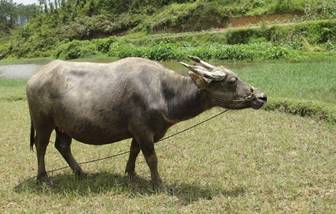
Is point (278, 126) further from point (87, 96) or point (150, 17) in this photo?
point (150, 17)

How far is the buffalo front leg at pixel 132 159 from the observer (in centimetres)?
579

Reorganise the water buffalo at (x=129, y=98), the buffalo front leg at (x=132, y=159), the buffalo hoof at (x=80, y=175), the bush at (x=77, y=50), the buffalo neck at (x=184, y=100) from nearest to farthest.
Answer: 1. the water buffalo at (x=129, y=98)
2. the buffalo neck at (x=184, y=100)
3. the buffalo front leg at (x=132, y=159)
4. the buffalo hoof at (x=80, y=175)
5. the bush at (x=77, y=50)

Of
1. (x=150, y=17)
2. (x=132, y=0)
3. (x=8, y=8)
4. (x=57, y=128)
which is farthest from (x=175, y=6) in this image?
(x=8, y=8)

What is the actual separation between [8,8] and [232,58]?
82475mm

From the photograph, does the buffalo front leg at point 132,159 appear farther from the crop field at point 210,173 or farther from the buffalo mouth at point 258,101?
the buffalo mouth at point 258,101

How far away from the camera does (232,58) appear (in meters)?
22.5

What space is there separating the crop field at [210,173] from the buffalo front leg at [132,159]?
0.11 m

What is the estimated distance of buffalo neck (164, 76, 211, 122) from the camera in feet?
17.1

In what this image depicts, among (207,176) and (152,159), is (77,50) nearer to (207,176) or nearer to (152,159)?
(207,176)

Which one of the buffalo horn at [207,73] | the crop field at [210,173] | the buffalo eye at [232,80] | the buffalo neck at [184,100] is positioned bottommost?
the crop field at [210,173]

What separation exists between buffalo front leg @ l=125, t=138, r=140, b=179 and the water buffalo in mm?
13

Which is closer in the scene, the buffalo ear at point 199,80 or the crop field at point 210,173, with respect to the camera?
the crop field at point 210,173

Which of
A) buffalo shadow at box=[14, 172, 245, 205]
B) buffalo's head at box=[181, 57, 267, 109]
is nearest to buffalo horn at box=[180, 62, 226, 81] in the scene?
buffalo's head at box=[181, 57, 267, 109]

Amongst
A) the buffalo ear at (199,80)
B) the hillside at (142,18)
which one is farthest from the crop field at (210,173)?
the hillside at (142,18)
